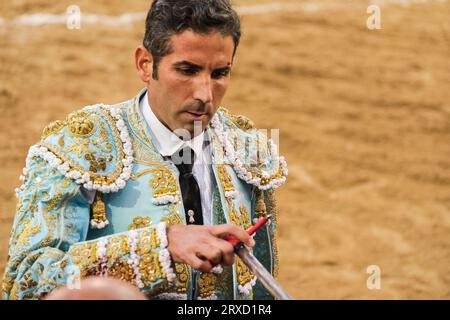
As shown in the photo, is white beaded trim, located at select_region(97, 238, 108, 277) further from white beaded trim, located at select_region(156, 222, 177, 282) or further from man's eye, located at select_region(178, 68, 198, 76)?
man's eye, located at select_region(178, 68, 198, 76)

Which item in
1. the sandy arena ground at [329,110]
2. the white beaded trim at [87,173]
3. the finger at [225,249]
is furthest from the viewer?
the sandy arena ground at [329,110]

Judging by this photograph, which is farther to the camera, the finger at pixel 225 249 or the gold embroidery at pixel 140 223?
the gold embroidery at pixel 140 223

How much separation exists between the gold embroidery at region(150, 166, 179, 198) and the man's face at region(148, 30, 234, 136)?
17cm

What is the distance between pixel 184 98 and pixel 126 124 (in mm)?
286

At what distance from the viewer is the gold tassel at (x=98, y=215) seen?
3.20 metres

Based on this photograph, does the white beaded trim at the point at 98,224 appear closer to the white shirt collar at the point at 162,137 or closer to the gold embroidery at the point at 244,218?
the white shirt collar at the point at 162,137

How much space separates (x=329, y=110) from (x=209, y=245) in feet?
17.9

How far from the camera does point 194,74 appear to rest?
327 centimetres

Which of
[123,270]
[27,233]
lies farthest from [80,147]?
[123,270]

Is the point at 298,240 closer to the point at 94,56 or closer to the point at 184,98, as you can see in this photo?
the point at 94,56

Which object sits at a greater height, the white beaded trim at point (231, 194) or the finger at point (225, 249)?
the white beaded trim at point (231, 194)

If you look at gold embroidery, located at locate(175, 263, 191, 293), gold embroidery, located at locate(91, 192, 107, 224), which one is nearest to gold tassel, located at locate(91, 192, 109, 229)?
gold embroidery, located at locate(91, 192, 107, 224)

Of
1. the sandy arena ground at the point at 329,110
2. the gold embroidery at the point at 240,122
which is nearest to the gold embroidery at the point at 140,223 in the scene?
the gold embroidery at the point at 240,122

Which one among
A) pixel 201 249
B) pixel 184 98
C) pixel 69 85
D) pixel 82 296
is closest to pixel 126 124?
pixel 184 98
